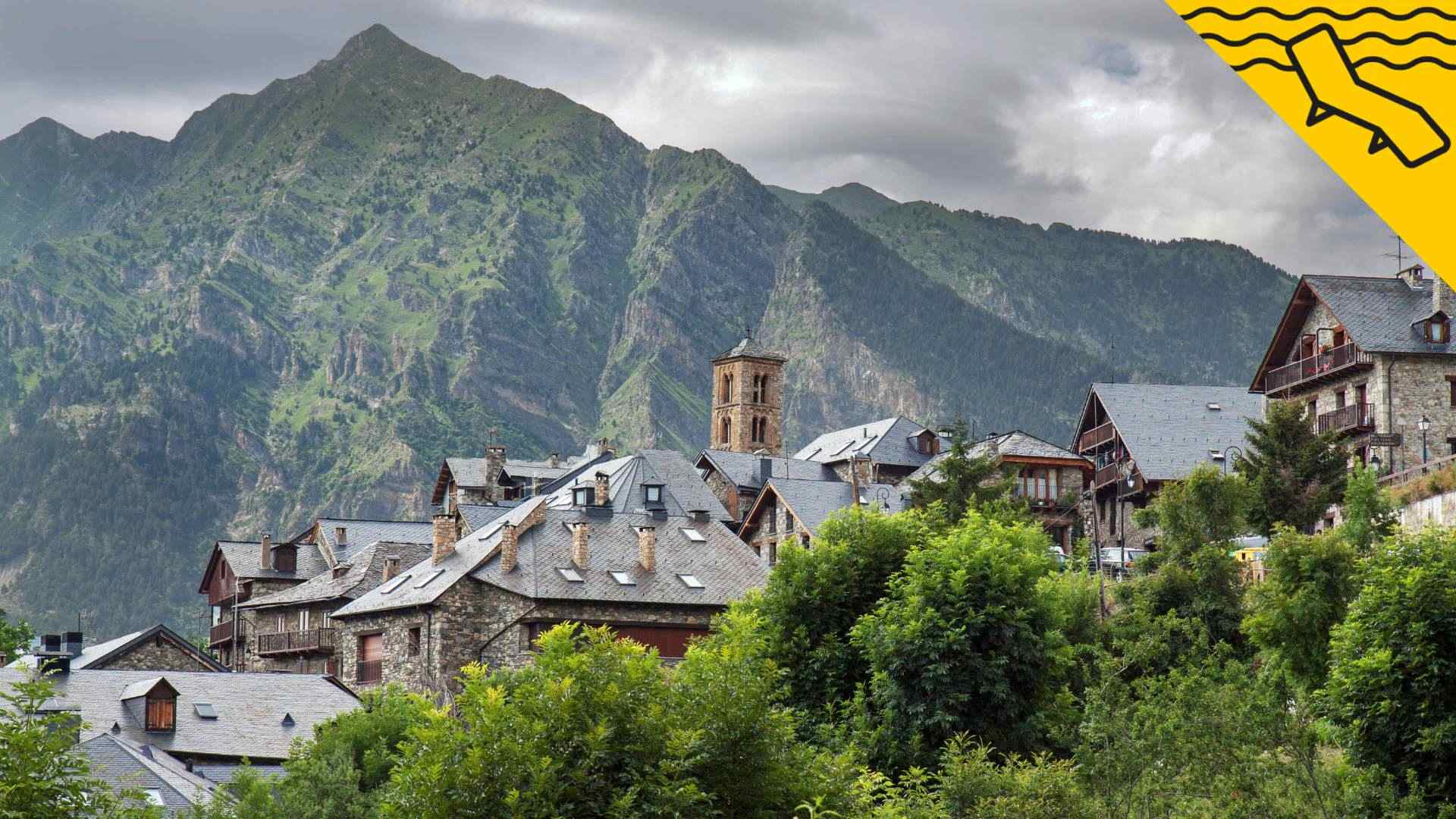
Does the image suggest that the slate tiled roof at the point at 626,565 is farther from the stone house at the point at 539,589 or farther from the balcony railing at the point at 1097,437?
the balcony railing at the point at 1097,437

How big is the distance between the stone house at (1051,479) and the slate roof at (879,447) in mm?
13812

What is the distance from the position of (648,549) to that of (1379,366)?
1047 inches

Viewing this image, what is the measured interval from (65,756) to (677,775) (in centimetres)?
865

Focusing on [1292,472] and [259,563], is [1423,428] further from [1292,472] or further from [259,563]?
[259,563]

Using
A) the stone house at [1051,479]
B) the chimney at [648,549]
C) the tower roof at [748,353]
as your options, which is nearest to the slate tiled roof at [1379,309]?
the stone house at [1051,479]

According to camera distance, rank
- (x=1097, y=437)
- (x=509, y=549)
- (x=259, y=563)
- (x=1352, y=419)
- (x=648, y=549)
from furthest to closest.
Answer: (x=259, y=563), (x=1097, y=437), (x=1352, y=419), (x=648, y=549), (x=509, y=549)

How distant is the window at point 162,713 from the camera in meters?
68.2

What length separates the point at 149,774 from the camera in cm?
5672

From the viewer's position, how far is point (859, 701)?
43.3 meters

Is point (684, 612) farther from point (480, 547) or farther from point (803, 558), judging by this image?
point (803, 558)

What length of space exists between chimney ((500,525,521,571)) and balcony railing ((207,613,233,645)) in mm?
36832

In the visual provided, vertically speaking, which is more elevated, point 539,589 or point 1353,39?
point 1353,39

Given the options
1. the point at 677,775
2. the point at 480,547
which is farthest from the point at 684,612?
the point at 677,775

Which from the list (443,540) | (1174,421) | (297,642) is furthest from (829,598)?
(297,642)
